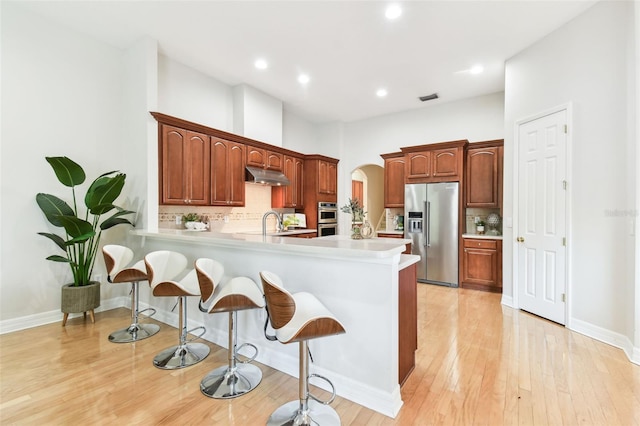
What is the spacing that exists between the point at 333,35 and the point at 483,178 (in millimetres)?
3493

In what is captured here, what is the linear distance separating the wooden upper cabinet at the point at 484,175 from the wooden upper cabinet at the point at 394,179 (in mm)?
1234

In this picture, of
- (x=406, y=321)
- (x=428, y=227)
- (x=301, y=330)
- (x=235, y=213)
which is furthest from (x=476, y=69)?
(x=301, y=330)

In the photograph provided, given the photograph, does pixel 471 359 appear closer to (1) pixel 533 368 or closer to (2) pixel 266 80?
(1) pixel 533 368

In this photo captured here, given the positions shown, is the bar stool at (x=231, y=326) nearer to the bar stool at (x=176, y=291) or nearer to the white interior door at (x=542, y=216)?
the bar stool at (x=176, y=291)

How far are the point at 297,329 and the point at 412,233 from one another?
14.1 ft

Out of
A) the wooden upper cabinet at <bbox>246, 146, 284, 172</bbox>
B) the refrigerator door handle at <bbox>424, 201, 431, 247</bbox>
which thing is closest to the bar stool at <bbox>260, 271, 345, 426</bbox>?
the wooden upper cabinet at <bbox>246, 146, 284, 172</bbox>

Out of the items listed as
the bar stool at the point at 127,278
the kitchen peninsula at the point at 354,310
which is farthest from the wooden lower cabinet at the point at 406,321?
the bar stool at the point at 127,278

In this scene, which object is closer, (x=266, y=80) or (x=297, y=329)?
(x=297, y=329)

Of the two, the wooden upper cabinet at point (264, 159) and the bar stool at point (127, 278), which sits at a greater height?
the wooden upper cabinet at point (264, 159)

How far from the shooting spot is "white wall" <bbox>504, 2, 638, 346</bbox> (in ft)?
8.93

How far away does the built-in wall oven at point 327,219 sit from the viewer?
20.8ft

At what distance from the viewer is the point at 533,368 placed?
2.35 meters

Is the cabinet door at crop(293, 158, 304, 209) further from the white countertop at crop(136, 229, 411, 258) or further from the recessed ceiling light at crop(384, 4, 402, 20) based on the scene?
the recessed ceiling light at crop(384, 4, 402, 20)

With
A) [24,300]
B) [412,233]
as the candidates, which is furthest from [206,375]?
[412,233]
